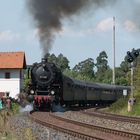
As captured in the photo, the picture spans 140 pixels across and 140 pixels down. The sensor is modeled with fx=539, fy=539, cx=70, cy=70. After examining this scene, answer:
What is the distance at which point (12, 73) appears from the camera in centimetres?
7538

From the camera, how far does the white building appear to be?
242ft

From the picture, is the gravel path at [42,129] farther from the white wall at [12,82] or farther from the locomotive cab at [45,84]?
the white wall at [12,82]

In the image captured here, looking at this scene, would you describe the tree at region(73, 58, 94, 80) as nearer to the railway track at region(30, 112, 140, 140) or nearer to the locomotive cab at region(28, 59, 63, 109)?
the locomotive cab at region(28, 59, 63, 109)

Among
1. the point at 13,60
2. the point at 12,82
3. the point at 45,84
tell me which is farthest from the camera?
the point at 13,60

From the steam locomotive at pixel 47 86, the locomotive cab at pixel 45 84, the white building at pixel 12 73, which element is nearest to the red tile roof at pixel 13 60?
the white building at pixel 12 73

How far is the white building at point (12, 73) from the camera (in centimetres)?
7369

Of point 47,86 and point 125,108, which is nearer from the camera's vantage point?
point 47,86

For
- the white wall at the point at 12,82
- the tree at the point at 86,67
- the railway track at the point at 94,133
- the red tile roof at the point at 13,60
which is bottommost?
the railway track at the point at 94,133

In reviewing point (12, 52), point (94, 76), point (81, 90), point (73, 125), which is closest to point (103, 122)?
point (73, 125)

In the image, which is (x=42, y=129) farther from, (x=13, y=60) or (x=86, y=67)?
(x=86, y=67)

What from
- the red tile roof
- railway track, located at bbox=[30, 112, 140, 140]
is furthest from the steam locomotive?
the red tile roof

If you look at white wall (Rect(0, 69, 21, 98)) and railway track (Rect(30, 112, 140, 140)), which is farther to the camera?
white wall (Rect(0, 69, 21, 98))

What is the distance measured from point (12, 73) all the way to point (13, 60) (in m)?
2.26

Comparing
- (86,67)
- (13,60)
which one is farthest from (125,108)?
(86,67)
